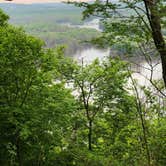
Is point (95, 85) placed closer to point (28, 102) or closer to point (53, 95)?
point (53, 95)

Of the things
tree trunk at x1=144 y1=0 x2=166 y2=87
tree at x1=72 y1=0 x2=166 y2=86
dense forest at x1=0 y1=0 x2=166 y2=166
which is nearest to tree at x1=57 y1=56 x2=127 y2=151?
dense forest at x1=0 y1=0 x2=166 y2=166

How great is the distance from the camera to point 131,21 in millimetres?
7660

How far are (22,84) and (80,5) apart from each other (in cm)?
298

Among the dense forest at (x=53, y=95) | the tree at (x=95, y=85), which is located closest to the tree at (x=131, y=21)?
the dense forest at (x=53, y=95)

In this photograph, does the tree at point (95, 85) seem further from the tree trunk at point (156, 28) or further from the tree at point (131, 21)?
the tree trunk at point (156, 28)

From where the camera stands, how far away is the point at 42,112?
9984 mm

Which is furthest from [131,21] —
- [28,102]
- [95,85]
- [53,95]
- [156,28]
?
[95,85]

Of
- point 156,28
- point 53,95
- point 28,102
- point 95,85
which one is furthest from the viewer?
point 95,85

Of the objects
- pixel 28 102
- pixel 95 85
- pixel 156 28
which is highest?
pixel 156 28

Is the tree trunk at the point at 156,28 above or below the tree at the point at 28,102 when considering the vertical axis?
above

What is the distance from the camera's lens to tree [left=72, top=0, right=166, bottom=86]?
7.27m

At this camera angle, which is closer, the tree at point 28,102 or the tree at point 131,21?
the tree at point 131,21

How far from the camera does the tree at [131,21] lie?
23.9 feet

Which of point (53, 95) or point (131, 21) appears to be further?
point (53, 95)
